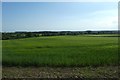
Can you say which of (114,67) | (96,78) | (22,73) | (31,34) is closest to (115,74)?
(96,78)

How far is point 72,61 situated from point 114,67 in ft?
7.21

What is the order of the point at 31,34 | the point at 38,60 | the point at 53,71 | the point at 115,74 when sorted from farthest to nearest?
the point at 31,34, the point at 38,60, the point at 53,71, the point at 115,74

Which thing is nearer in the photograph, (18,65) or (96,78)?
(96,78)

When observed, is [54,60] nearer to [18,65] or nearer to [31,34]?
[18,65]

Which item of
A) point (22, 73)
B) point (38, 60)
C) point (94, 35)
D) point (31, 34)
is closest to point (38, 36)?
point (31, 34)

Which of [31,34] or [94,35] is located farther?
[94,35]

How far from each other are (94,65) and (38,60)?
301 cm

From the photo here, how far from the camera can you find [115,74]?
10680 mm

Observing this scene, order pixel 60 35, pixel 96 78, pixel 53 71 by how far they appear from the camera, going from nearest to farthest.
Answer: pixel 96 78 → pixel 53 71 → pixel 60 35

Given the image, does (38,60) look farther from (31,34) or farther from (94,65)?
(31,34)

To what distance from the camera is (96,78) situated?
32.2ft

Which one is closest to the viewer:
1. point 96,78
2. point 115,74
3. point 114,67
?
point 96,78

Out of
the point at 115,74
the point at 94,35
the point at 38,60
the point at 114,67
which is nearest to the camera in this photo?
the point at 115,74

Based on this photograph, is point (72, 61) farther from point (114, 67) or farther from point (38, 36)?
point (38, 36)
